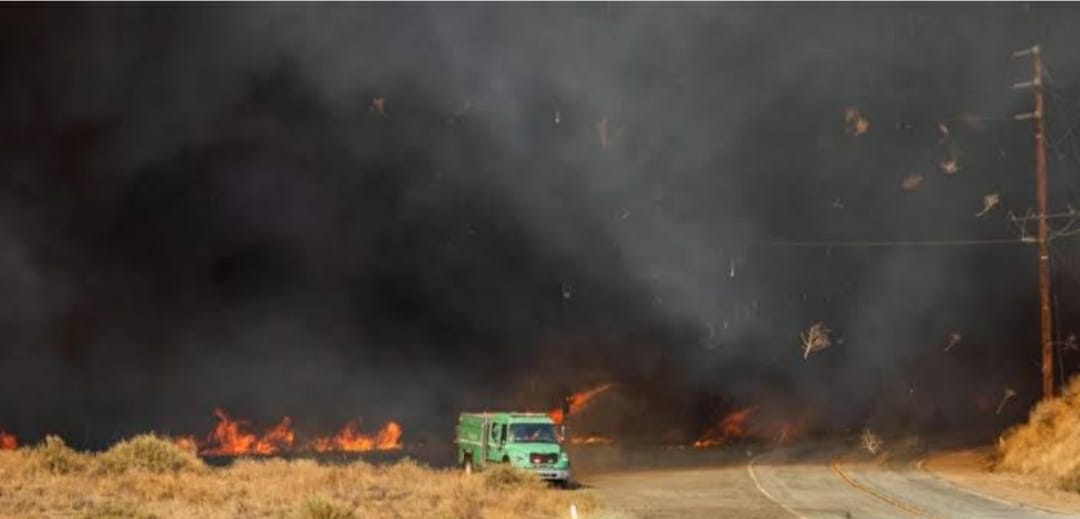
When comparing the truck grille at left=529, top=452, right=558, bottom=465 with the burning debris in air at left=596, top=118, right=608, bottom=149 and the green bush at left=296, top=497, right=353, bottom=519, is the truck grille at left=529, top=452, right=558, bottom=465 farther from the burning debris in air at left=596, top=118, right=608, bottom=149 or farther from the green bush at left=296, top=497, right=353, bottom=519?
the burning debris in air at left=596, top=118, right=608, bottom=149

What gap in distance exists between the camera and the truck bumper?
27.2 m

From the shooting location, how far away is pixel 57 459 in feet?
93.4

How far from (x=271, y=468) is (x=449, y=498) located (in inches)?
301

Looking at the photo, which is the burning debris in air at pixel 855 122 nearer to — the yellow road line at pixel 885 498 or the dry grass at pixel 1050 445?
the dry grass at pixel 1050 445

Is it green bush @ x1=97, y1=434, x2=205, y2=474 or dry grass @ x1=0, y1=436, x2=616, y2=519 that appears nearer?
dry grass @ x1=0, y1=436, x2=616, y2=519

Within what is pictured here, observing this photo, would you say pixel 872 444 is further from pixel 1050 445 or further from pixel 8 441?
pixel 8 441

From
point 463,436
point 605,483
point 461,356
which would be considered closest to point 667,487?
point 605,483

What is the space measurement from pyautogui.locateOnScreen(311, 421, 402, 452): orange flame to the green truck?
19285mm

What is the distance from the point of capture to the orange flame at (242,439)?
157 feet

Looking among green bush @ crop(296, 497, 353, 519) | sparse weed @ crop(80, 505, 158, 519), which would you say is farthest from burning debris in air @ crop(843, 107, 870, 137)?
sparse weed @ crop(80, 505, 158, 519)

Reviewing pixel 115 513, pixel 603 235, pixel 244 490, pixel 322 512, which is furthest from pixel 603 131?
pixel 322 512

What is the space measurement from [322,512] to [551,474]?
9401mm

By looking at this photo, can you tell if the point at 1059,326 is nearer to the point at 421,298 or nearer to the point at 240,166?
the point at 421,298

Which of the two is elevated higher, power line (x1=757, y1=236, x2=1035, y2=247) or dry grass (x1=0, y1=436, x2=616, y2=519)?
power line (x1=757, y1=236, x2=1035, y2=247)
